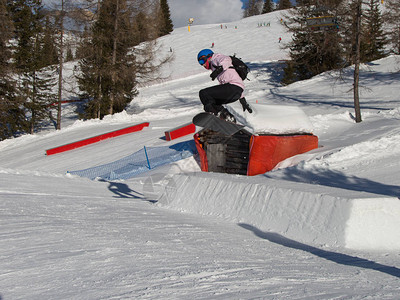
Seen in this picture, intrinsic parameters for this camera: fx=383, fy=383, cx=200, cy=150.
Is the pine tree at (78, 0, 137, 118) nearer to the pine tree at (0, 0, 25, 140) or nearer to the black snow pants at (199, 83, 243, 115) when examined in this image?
the pine tree at (0, 0, 25, 140)

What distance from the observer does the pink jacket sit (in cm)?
741

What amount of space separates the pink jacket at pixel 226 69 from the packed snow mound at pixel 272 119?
3.97m

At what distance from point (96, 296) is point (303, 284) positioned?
164 centimetres

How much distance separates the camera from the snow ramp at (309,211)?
4691mm

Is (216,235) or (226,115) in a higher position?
(226,115)

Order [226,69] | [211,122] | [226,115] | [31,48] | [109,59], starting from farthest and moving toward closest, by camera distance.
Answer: [31,48]
[109,59]
[226,115]
[211,122]
[226,69]

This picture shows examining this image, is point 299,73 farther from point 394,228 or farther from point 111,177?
point 394,228

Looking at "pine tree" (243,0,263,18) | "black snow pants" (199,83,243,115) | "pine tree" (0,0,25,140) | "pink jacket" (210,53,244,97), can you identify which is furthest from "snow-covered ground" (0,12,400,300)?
"pine tree" (243,0,263,18)

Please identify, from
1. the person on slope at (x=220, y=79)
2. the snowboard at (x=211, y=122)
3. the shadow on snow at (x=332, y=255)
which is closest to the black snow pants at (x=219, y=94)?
the person on slope at (x=220, y=79)

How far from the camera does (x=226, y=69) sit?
24.4ft

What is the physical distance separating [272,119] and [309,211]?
291 inches

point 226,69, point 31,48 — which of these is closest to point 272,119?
point 226,69

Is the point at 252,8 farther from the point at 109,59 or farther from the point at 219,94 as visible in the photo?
the point at 219,94

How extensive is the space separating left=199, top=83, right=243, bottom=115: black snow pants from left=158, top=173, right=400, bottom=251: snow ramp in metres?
1.70
